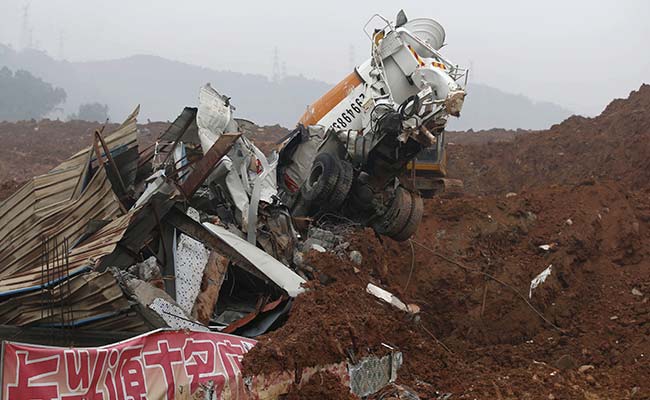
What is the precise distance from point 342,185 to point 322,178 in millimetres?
265

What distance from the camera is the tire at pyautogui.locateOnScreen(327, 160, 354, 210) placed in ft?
31.0

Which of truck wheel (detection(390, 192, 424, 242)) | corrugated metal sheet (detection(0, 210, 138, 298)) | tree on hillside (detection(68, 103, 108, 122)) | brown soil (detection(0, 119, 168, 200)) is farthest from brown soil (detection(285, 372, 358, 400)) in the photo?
tree on hillside (detection(68, 103, 108, 122))

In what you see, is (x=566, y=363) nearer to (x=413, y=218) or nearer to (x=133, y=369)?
(x=413, y=218)

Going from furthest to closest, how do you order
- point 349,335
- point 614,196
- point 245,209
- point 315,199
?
point 614,196 → point 315,199 → point 245,209 → point 349,335

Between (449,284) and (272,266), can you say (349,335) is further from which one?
(449,284)

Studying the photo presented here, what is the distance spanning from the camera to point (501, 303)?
10.4 metres

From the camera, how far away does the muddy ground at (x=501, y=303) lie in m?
6.98

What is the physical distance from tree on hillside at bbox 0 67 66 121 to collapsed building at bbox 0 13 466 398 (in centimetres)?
5740

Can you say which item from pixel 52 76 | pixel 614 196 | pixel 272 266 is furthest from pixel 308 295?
pixel 52 76

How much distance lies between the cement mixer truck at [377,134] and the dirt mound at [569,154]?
9.24m

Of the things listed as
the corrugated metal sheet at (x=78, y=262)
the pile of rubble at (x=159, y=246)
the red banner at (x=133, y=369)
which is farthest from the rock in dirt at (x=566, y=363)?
the corrugated metal sheet at (x=78, y=262)

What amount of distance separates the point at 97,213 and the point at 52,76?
158 metres

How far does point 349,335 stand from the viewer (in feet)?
23.0

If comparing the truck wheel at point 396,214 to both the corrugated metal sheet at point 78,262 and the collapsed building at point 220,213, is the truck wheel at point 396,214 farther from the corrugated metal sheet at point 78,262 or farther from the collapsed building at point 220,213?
the corrugated metal sheet at point 78,262
